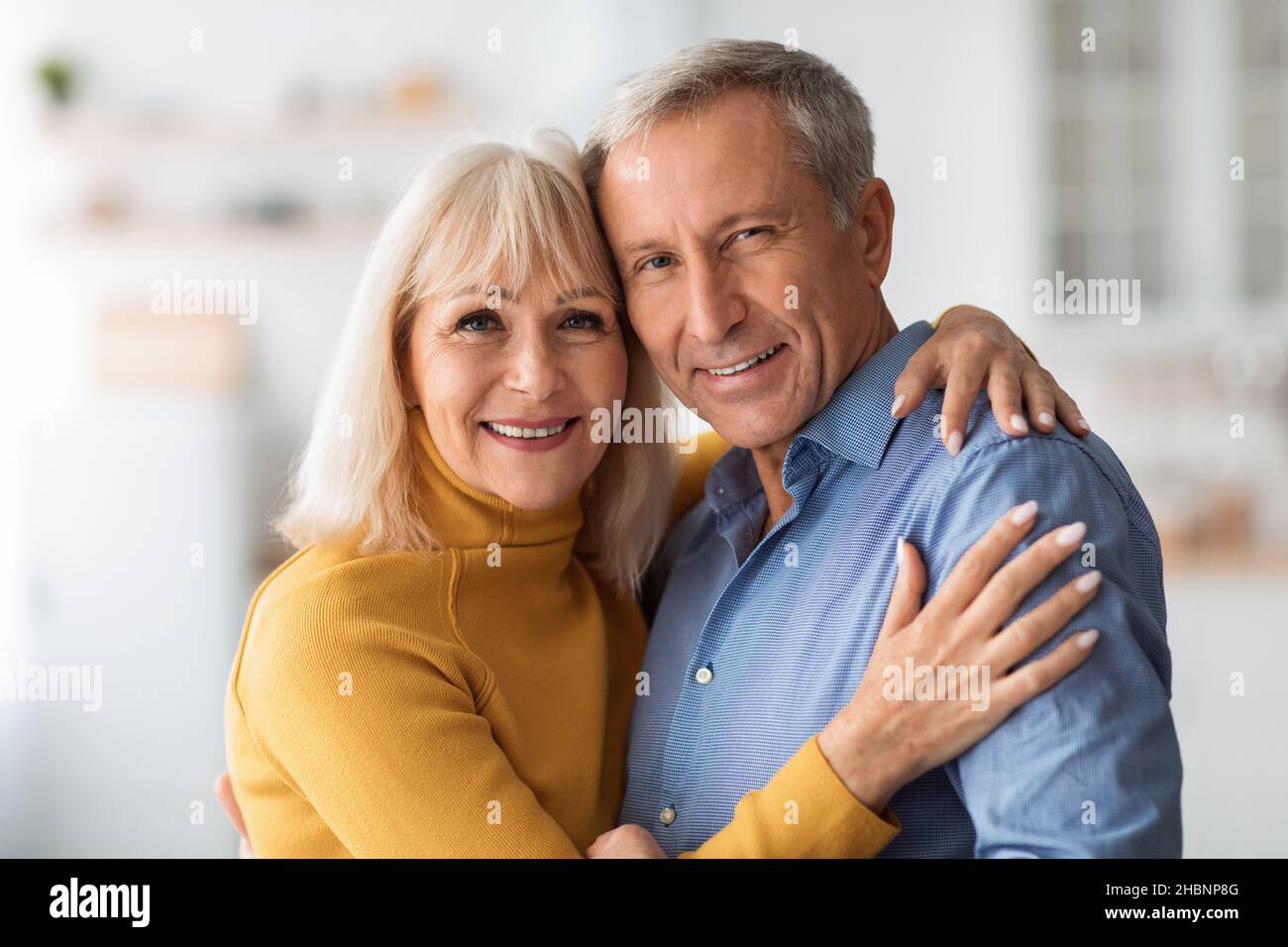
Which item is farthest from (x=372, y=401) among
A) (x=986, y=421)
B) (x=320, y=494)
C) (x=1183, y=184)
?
(x=1183, y=184)

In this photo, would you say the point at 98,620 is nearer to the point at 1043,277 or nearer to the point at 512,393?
the point at 512,393

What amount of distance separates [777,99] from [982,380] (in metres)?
0.39

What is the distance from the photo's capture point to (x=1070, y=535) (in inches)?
40.9

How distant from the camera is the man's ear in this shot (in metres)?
1.42

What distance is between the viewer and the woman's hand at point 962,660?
1029mm

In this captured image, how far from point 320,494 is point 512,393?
10.1 inches

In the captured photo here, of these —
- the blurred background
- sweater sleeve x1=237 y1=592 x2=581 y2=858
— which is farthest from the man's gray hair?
the blurred background

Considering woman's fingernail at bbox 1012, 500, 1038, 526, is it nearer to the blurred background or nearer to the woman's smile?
the woman's smile

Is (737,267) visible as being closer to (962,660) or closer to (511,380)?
(511,380)

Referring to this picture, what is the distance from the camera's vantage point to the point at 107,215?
476 cm

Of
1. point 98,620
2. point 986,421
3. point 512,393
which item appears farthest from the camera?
point 98,620

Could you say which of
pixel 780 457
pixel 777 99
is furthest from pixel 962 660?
pixel 777 99

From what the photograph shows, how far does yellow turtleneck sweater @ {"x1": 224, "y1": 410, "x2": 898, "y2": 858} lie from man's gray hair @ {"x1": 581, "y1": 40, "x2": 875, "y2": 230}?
449 millimetres

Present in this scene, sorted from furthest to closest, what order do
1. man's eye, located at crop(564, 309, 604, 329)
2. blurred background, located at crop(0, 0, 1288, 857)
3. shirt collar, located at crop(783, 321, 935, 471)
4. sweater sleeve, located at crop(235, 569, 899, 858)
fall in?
blurred background, located at crop(0, 0, 1288, 857) < man's eye, located at crop(564, 309, 604, 329) < shirt collar, located at crop(783, 321, 935, 471) < sweater sleeve, located at crop(235, 569, 899, 858)
